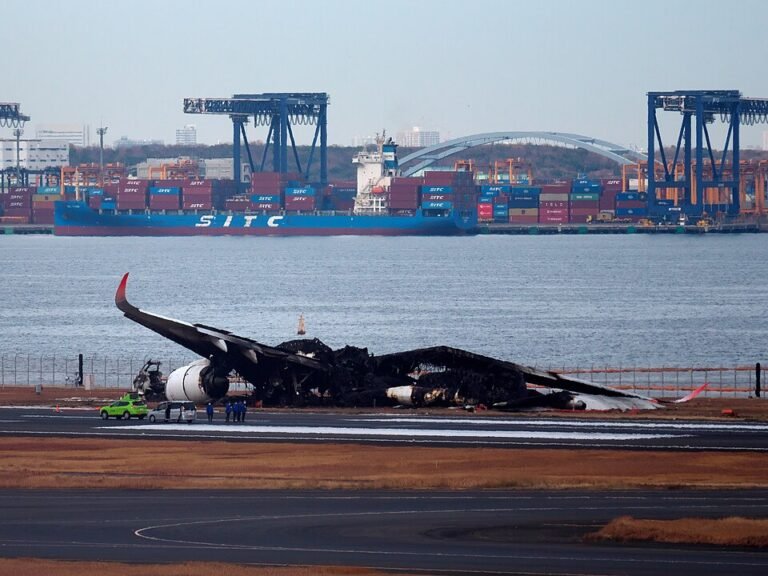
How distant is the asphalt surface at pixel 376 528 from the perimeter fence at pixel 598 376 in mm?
28222

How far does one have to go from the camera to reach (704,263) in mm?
181500

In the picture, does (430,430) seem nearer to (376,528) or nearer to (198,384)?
(198,384)

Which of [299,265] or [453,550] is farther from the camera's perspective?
[299,265]

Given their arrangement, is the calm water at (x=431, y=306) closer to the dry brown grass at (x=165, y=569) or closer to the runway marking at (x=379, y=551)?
the runway marking at (x=379, y=551)

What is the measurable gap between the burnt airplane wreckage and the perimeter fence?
972cm

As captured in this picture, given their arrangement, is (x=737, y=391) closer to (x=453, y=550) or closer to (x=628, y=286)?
(x=453, y=550)

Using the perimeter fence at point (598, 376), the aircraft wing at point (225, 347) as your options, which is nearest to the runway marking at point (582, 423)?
the aircraft wing at point (225, 347)

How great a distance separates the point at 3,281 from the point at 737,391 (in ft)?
347

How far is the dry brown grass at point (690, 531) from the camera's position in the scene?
2442 centimetres

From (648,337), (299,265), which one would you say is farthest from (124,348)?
(299,265)

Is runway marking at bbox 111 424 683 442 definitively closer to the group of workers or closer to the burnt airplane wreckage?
the group of workers

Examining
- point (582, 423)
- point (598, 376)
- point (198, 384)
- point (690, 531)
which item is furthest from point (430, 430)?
point (598, 376)

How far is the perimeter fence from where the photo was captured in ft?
198

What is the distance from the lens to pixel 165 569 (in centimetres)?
2277
